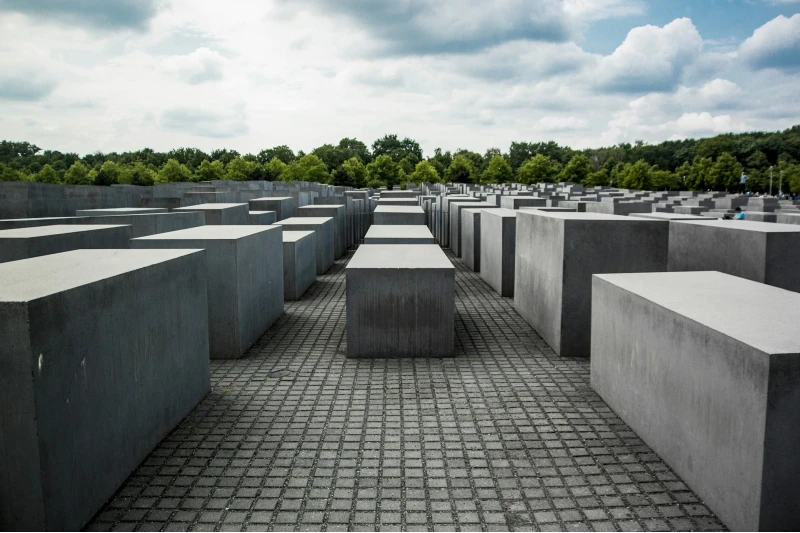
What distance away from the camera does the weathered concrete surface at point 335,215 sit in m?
19.8

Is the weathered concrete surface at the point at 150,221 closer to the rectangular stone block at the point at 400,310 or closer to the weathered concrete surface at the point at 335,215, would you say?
the rectangular stone block at the point at 400,310

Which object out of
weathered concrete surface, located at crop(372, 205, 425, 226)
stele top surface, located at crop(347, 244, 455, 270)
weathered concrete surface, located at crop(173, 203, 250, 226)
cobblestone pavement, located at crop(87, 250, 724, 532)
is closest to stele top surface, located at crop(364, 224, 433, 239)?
stele top surface, located at crop(347, 244, 455, 270)

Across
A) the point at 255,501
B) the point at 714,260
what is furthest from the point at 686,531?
the point at 714,260

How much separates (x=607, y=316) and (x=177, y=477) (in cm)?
457

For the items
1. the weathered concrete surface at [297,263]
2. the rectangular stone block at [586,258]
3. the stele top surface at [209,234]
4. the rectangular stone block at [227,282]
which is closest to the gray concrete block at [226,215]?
the weathered concrete surface at [297,263]

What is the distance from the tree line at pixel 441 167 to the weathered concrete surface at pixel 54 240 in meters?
55.9

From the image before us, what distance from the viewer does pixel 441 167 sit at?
98.6 m

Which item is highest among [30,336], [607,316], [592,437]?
[30,336]

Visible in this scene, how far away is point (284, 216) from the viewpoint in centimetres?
2161

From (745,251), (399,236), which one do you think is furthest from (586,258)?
(399,236)

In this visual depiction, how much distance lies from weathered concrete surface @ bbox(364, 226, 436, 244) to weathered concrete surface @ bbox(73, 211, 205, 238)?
4.02 m

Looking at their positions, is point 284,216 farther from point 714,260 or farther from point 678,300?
point 678,300

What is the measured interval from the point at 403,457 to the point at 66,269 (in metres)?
3.41

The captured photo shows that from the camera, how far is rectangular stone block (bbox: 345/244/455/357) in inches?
326
